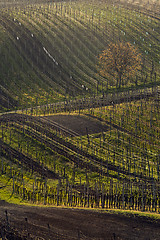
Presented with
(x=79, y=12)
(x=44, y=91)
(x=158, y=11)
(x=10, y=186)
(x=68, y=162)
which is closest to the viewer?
(x=10, y=186)

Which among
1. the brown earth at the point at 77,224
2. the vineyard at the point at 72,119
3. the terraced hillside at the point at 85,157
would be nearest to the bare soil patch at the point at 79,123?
the terraced hillside at the point at 85,157

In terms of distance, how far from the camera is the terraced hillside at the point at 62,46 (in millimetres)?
91875

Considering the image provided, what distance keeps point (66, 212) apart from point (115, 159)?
16.7 meters

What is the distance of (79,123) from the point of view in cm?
6762

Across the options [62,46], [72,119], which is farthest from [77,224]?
[62,46]

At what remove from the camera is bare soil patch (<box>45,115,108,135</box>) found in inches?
2581

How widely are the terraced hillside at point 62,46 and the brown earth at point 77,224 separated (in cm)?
3985

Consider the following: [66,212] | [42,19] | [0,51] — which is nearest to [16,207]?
[66,212]

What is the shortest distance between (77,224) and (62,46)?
251 ft

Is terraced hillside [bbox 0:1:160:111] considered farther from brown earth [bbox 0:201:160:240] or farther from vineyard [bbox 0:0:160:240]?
brown earth [bbox 0:201:160:240]

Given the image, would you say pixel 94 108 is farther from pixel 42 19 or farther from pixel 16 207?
pixel 42 19

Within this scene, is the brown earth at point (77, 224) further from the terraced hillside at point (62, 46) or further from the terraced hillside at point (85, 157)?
the terraced hillside at point (62, 46)

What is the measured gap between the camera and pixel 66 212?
140 feet

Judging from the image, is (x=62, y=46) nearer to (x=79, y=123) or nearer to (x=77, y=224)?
(x=79, y=123)
